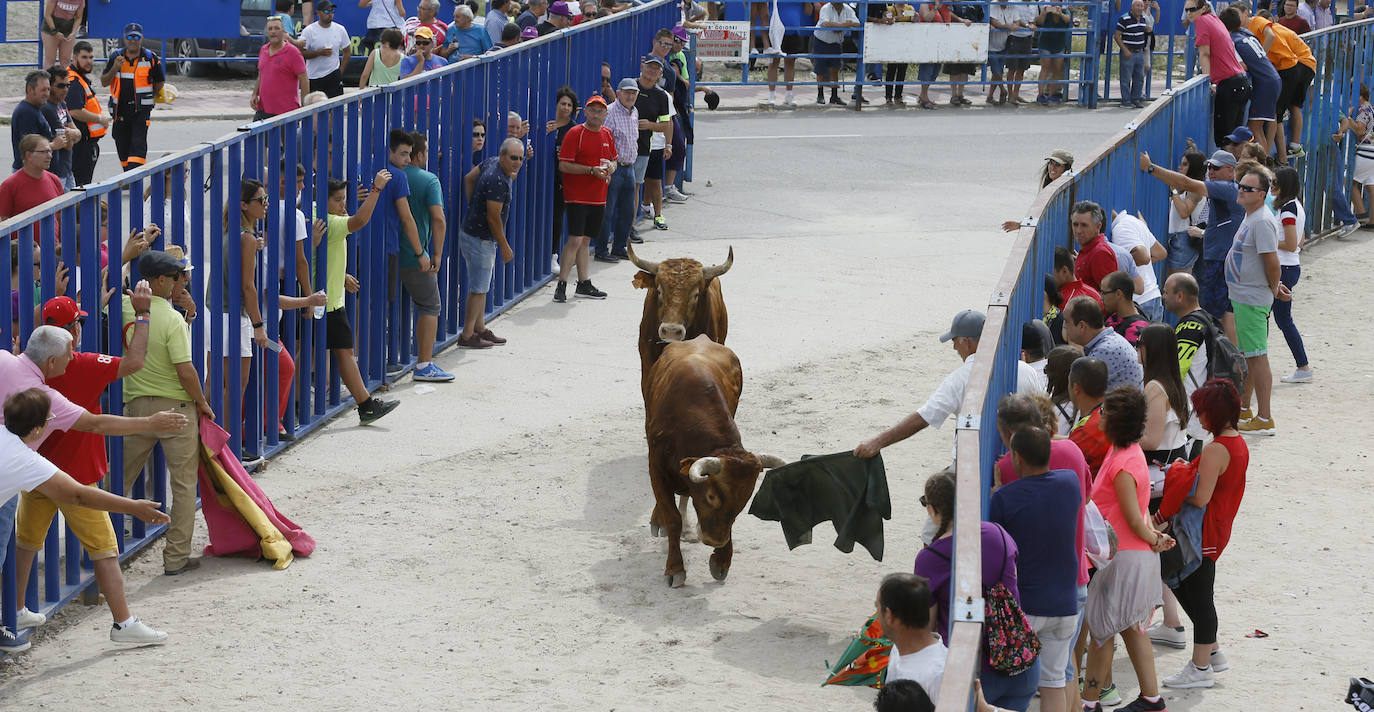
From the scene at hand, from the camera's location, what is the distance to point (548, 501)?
34.5 feet

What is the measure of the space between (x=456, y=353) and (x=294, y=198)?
10.0 feet

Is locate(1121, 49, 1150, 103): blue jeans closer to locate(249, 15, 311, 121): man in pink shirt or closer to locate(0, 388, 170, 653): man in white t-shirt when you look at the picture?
locate(249, 15, 311, 121): man in pink shirt

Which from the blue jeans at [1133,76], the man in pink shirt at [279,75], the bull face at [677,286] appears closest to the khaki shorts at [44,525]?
the bull face at [677,286]

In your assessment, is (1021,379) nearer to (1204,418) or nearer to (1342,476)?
(1204,418)

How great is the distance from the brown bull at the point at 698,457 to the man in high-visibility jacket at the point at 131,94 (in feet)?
34.6

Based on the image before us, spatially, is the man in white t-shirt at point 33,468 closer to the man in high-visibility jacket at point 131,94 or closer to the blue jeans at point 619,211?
the blue jeans at point 619,211

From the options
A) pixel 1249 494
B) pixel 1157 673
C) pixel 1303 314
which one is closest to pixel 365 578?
pixel 1157 673

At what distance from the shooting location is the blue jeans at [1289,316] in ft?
41.8

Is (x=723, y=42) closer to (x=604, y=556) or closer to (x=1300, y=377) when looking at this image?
(x=1300, y=377)

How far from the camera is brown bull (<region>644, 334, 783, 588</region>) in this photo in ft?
28.2

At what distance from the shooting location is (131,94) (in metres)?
17.8

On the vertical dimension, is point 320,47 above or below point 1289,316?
above

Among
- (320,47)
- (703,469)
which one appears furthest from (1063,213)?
(320,47)

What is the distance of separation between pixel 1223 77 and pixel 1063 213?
22.2 feet
